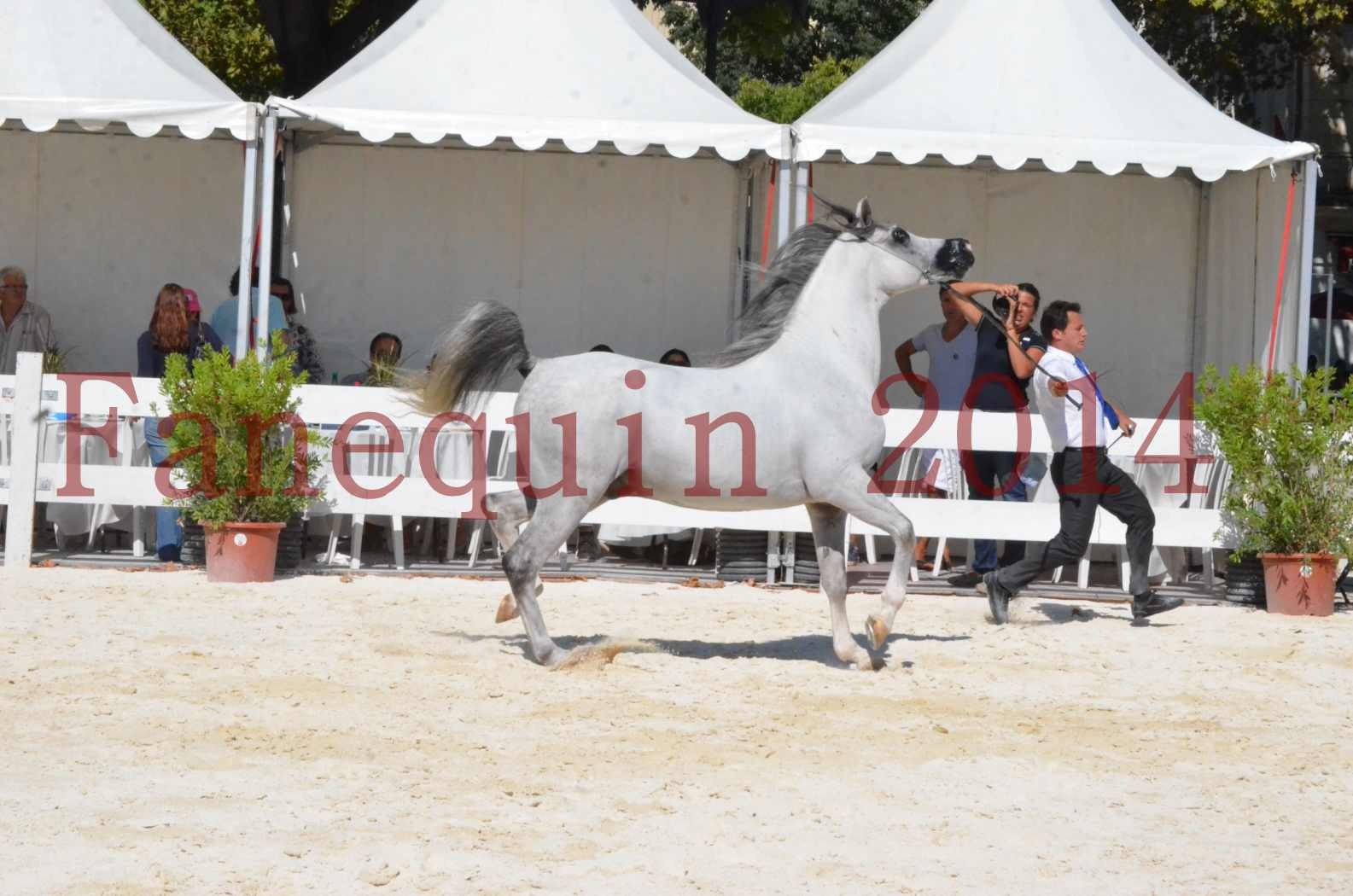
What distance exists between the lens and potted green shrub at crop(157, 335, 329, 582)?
30.6 feet

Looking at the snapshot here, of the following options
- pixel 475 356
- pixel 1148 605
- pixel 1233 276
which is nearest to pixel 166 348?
pixel 475 356

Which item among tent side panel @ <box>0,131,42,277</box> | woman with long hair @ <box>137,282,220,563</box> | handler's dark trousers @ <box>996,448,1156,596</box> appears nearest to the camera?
handler's dark trousers @ <box>996,448,1156,596</box>

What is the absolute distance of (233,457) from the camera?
368 inches

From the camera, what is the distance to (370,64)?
34.7 feet

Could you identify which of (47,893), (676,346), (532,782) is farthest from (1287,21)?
(47,893)

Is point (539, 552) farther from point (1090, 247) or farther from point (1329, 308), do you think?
point (1329, 308)

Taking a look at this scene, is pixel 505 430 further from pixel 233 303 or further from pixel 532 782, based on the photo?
pixel 532 782

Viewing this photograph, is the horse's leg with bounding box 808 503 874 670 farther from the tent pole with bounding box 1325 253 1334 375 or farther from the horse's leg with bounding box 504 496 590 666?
the tent pole with bounding box 1325 253 1334 375

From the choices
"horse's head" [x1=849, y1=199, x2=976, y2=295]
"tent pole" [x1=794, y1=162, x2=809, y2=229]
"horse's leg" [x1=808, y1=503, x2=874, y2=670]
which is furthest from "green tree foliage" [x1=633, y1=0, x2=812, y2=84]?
"horse's leg" [x1=808, y1=503, x2=874, y2=670]

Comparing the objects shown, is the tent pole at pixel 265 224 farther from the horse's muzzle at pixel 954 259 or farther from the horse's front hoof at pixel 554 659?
the horse's muzzle at pixel 954 259

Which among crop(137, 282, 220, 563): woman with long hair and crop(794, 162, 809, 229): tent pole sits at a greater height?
crop(794, 162, 809, 229): tent pole

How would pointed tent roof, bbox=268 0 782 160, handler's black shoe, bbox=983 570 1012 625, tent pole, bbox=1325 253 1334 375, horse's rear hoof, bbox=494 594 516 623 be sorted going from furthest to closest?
tent pole, bbox=1325 253 1334 375, pointed tent roof, bbox=268 0 782 160, handler's black shoe, bbox=983 570 1012 625, horse's rear hoof, bbox=494 594 516 623

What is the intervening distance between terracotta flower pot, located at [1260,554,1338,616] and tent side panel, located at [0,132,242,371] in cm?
753

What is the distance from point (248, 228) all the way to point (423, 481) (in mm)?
1771
